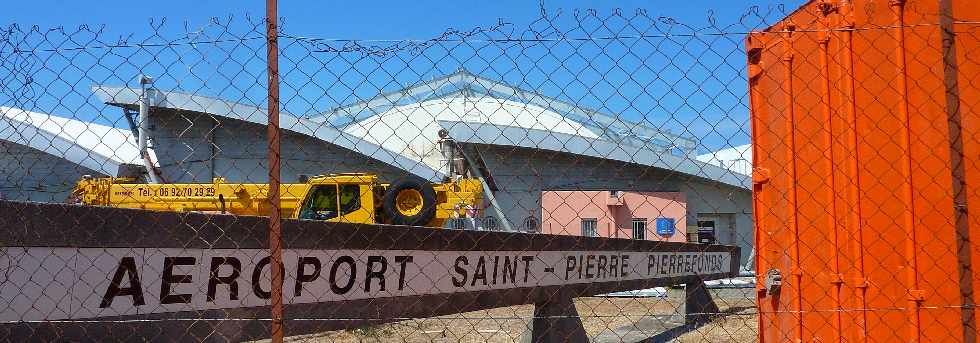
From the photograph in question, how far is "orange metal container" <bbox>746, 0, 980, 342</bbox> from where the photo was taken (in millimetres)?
3139

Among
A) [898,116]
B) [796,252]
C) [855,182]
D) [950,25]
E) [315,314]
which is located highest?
[950,25]

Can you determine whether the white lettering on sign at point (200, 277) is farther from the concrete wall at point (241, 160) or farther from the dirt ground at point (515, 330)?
the concrete wall at point (241, 160)

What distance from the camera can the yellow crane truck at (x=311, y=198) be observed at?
1408 centimetres

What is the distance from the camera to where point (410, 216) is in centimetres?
1376

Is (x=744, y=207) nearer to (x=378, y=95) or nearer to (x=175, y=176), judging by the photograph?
(x=175, y=176)

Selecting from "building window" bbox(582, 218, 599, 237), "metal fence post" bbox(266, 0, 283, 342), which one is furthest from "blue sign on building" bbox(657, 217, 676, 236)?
"metal fence post" bbox(266, 0, 283, 342)

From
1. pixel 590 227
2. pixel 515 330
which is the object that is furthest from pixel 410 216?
pixel 590 227

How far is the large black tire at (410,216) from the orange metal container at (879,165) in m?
10.0

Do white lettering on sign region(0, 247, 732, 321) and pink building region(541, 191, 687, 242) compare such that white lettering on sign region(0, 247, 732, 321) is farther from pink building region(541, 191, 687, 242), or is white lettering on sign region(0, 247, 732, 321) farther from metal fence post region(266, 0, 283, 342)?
pink building region(541, 191, 687, 242)

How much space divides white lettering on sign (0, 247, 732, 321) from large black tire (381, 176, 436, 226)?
9.33 m

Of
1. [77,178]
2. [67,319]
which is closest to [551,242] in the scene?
[67,319]

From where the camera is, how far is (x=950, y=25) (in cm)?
312

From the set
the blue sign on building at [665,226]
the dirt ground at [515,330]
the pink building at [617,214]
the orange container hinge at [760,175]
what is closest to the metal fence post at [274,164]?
the orange container hinge at [760,175]

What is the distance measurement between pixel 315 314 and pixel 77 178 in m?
18.1
